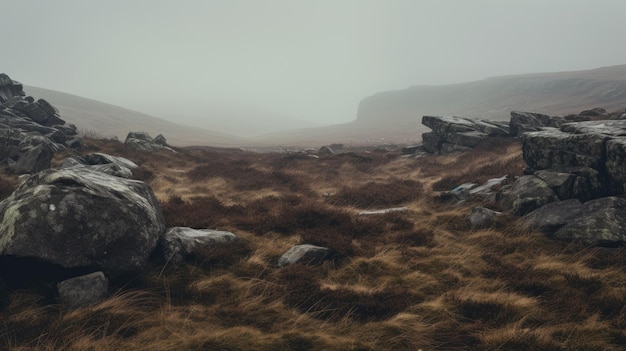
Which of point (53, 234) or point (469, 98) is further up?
point (469, 98)

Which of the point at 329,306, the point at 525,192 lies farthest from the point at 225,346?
the point at 525,192

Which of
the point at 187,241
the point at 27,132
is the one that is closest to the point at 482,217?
the point at 187,241

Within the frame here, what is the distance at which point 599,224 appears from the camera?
758cm

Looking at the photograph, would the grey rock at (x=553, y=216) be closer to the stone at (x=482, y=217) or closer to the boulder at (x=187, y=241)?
the stone at (x=482, y=217)

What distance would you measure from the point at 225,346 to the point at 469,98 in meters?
155

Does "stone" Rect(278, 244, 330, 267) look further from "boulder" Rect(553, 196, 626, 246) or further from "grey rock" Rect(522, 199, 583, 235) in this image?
"boulder" Rect(553, 196, 626, 246)

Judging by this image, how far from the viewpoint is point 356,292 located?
607 centimetres

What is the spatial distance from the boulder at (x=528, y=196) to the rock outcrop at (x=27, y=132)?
18.2 metres

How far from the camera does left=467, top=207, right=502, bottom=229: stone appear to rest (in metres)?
9.38

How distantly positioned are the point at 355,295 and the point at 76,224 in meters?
4.74

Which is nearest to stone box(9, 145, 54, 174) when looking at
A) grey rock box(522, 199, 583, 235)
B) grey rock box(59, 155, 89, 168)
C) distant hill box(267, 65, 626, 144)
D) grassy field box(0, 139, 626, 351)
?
grey rock box(59, 155, 89, 168)

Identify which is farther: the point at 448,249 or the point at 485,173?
the point at 485,173

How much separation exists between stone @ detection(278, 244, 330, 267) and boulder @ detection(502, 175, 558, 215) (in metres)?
5.88

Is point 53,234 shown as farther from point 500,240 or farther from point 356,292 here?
point 500,240
